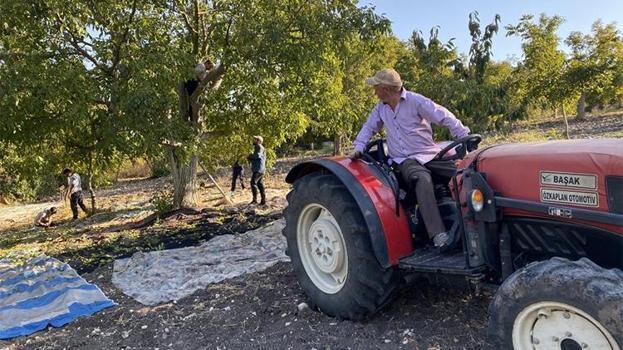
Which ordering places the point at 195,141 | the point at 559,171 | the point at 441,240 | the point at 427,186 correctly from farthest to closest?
1. the point at 195,141
2. the point at 427,186
3. the point at 441,240
4. the point at 559,171

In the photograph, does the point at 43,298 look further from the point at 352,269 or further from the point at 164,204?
the point at 164,204

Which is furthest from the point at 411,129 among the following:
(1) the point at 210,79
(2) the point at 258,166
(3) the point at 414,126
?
(2) the point at 258,166

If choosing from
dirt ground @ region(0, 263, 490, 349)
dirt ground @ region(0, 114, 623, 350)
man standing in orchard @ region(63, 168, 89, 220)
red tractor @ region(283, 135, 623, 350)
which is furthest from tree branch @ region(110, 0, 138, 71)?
man standing in orchard @ region(63, 168, 89, 220)

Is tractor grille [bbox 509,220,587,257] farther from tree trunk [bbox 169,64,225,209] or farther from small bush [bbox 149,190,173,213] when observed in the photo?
small bush [bbox 149,190,173,213]

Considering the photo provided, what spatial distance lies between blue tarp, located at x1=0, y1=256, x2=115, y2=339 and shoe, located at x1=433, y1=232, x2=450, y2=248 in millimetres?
3136

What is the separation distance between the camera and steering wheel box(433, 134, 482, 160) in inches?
132

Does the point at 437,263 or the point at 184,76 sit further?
the point at 184,76

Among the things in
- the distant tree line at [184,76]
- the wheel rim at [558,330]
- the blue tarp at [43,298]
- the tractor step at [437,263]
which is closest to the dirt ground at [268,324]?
the blue tarp at [43,298]

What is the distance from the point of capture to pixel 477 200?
2.84m

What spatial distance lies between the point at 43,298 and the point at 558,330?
4.60 m

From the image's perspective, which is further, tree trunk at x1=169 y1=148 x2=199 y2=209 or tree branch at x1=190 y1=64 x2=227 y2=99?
tree trunk at x1=169 y1=148 x2=199 y2=209

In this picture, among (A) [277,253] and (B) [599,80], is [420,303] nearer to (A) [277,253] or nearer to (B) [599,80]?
(A) [277,253]

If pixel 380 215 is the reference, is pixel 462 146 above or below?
above

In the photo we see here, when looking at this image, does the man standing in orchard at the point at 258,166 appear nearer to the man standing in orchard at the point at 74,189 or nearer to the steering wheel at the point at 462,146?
the man standing in orchard at the point at 74,189
